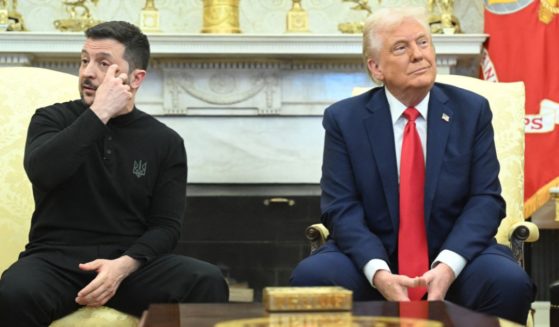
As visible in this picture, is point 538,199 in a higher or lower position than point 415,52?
lower

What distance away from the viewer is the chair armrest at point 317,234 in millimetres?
3490

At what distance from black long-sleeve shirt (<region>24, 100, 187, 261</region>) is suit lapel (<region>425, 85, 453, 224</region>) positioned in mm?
746

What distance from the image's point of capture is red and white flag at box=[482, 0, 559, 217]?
16.6 feet

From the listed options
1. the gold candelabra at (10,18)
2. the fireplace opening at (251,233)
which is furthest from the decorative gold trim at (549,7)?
the gold candelabra at (10,18)

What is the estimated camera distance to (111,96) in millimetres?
3084

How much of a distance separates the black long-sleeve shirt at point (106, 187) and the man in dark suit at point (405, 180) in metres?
0.46

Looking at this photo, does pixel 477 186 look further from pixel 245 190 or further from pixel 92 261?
pixel 245 190

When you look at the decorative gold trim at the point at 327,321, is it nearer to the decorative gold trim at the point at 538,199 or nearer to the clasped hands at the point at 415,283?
the clasped hands at the point at 415,283

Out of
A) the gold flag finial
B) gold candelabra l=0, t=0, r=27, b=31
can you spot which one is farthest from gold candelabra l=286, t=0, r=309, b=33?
gold candelabra l=0, t=0, r=27, b=31

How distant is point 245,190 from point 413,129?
2435 mm

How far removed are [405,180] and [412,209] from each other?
85 millimetres

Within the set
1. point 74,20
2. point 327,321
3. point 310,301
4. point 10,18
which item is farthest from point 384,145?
point 10,18

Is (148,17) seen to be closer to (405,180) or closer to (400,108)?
(400,108)

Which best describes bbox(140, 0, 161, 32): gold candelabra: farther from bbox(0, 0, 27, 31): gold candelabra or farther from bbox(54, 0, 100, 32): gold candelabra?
bbox(0, 0, 27, 31): gold candelabra
